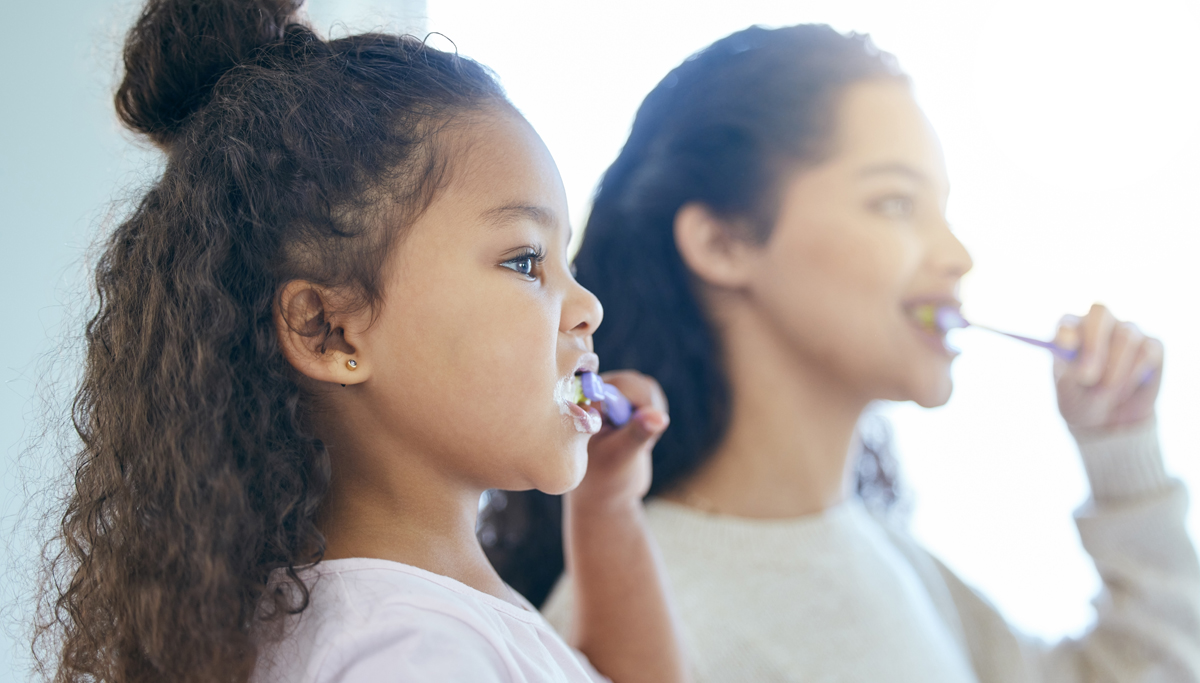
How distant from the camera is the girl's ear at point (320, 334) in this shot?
46 centimetres

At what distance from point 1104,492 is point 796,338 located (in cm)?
35

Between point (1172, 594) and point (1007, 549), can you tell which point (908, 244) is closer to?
point (1172, 594)

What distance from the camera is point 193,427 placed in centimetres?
43

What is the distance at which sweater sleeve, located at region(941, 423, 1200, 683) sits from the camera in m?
0.79

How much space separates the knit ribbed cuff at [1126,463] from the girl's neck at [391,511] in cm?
66

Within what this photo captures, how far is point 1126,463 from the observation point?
2.72 feet

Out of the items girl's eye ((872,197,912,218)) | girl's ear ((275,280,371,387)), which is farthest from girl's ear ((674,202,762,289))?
girl's ear ((275,280,371,387))

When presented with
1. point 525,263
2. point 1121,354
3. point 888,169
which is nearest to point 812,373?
point 888,169

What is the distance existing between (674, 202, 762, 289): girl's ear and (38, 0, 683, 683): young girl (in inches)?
13.0

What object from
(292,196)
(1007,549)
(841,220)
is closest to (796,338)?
(841,220)

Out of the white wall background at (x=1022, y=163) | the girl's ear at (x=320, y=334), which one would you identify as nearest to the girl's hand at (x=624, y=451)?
the girl's ear at (x=320, y=334)

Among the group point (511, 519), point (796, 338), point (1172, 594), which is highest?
point (796, 338)

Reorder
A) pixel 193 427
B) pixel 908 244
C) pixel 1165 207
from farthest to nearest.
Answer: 1. pixel 1165 207
2. pixel 908 244
3. pixel 193 427

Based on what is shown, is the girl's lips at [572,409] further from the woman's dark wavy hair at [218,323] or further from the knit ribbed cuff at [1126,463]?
the knit ribbed cuff at [1126,463]
